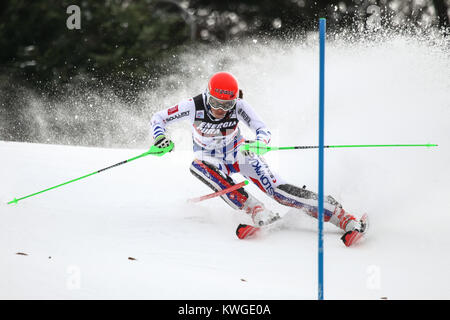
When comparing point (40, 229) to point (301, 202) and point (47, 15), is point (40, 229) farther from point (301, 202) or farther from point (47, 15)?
point (47, 15)

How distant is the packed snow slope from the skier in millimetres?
226

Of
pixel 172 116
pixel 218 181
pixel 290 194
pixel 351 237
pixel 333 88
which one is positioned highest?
pixel 333 88

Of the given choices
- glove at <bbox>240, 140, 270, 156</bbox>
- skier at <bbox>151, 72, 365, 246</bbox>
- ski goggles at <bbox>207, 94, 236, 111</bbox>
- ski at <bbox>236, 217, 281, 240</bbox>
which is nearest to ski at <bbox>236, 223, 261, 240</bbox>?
ski at <bbox>236, 217, 281, 240</bbox>

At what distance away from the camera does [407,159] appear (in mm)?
5879

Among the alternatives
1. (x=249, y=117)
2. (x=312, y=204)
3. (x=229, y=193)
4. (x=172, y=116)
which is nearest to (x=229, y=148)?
(x=249, y=117)

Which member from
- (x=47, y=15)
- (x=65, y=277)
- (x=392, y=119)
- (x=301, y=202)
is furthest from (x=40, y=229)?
(x=47, y=15)

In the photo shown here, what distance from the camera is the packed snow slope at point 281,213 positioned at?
3.52m

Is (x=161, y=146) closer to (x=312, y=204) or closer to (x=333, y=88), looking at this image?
(x=312, y=204)

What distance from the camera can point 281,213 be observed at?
565cm

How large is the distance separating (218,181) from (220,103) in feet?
2.23

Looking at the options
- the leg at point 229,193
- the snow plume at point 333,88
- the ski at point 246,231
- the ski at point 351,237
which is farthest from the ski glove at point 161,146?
the snow plume at point 333,88

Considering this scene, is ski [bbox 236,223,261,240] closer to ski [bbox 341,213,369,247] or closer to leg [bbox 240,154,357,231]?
leg [bbox 240,154,357,231]

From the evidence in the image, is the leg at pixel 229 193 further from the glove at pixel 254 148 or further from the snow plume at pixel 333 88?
the snow plume at pixel 333 88
